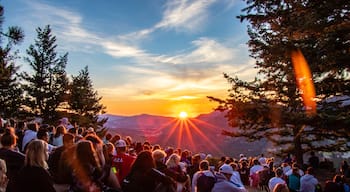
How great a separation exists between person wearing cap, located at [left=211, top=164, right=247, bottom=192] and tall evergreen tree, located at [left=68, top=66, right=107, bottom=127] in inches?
1400

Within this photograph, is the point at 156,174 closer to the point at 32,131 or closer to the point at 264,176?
the point at 32,131

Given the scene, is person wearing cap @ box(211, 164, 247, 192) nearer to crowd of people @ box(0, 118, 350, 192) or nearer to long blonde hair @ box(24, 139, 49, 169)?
crowd of people @ box(0, 118, 350, 192)

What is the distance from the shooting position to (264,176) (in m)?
17.5

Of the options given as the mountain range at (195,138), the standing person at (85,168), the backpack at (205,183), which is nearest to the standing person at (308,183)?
the backpack at (205,183)

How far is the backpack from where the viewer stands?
797cm

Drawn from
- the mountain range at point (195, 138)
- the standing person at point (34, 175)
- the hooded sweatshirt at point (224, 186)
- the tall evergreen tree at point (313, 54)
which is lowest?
the mountain range at point (195, 138)

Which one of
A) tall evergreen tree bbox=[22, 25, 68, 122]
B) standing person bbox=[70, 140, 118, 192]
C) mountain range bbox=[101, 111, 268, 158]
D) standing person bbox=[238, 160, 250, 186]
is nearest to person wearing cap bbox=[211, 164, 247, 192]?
standing person bbox=[70, 140, 118, 192]

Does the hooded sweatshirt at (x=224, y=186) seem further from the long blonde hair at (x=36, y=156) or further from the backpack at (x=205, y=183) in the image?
the long blonde hair at (x=36, y=156)

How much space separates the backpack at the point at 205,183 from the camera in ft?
26.2

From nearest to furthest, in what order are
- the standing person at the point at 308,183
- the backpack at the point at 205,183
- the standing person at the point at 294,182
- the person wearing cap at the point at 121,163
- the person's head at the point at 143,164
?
1. the person's head at the point at 143,164
2. the backpack at the point at 205,183
3. the person wearing cap at the point at 121,163
4. the standing person at the point at 308,183
5. the standing person at the point at 294,182

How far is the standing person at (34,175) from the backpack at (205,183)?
419cm

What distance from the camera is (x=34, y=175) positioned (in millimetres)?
4414

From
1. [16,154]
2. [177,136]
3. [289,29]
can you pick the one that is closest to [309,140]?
[289,29]

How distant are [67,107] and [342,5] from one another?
121 feet
